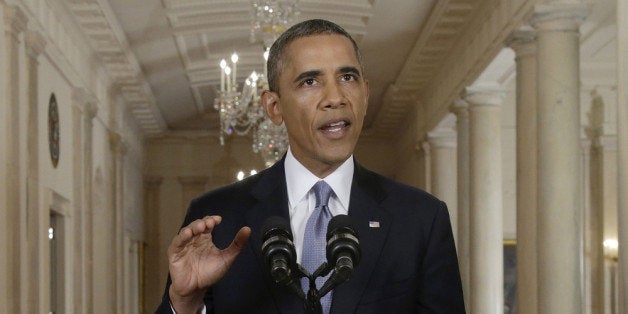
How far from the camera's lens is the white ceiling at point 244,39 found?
16.7 meters

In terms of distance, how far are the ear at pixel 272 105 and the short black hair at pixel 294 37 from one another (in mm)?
19

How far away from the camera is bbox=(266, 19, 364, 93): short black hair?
Answer: 293cm

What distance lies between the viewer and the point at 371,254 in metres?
2.86

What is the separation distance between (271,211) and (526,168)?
10.8m

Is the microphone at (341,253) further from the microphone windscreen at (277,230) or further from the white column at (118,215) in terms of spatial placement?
the white column at (118,215)

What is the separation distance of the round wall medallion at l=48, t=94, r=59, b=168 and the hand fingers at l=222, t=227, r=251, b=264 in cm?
1265

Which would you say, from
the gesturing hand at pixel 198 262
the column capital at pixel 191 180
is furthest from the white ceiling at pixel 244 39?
the gesturing hand at pixel 198 262

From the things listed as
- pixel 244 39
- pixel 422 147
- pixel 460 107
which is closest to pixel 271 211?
pixel 460 107

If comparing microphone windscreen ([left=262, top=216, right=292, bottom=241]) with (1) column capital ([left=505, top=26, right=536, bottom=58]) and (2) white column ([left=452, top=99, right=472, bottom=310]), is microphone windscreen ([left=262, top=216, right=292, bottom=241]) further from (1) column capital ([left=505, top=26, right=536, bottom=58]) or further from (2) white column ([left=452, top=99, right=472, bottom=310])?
(2) white column ([left=452, top=99, right=472, bottom=310])

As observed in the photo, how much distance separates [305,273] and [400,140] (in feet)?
82.8

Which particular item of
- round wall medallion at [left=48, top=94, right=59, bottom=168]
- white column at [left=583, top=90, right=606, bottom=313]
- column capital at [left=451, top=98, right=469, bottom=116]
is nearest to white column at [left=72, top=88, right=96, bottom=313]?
round wall medallion at [left=48, top=94, right=59, bottom=168]

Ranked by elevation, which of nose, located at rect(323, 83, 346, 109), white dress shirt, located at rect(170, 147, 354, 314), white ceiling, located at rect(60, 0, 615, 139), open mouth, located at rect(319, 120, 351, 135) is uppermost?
white ceiling, located at rect(60, 0, 615, 139)

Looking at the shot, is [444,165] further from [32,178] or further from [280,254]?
[280,254]

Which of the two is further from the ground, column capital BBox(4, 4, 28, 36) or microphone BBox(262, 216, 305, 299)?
column capital BBox(4, 4, 28, 36)
